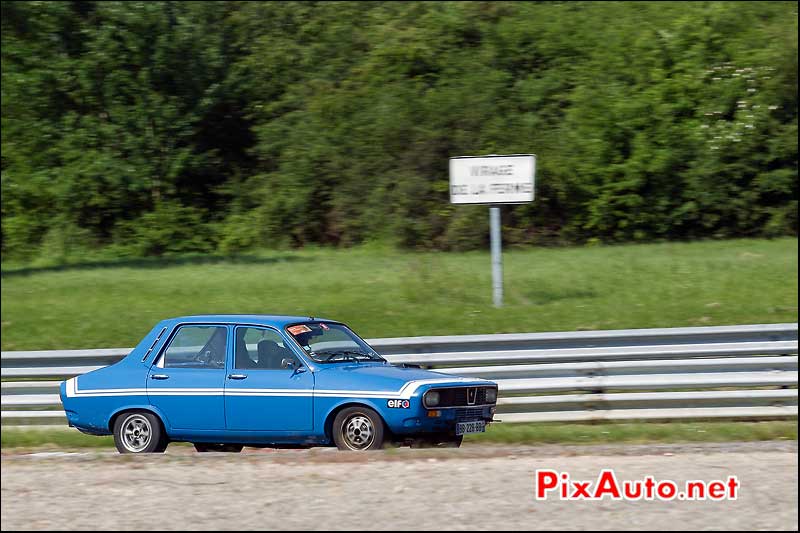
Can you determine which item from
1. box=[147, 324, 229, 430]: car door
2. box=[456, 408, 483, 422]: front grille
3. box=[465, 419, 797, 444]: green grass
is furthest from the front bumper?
box=[147, 324, 229, 430]: car door

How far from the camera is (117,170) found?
2317cm

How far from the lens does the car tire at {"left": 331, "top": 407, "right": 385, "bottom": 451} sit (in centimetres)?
839

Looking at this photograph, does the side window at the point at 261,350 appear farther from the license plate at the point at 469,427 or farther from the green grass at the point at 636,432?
the green grass at the point at 636,432

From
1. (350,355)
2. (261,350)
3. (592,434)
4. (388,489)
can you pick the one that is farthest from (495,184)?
(388,489)

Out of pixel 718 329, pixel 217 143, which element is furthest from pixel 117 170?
pixel 718 329

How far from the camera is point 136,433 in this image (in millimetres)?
8914

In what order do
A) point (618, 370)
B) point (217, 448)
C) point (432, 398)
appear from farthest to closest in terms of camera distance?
point (618, 370), point (217, 448), point (432, 398)

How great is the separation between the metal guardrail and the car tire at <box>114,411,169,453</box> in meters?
1.57

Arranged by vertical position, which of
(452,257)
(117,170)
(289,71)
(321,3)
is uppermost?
(321,3)

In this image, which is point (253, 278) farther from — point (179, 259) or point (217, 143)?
point (217, 143)

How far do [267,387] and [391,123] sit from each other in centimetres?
1360

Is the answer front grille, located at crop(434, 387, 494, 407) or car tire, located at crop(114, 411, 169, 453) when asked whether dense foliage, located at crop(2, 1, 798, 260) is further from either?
car tire, located at crop(114, 411, 169, 453)

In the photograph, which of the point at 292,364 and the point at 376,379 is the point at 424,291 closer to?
the point at 292,364

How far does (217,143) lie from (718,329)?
1776 cm
